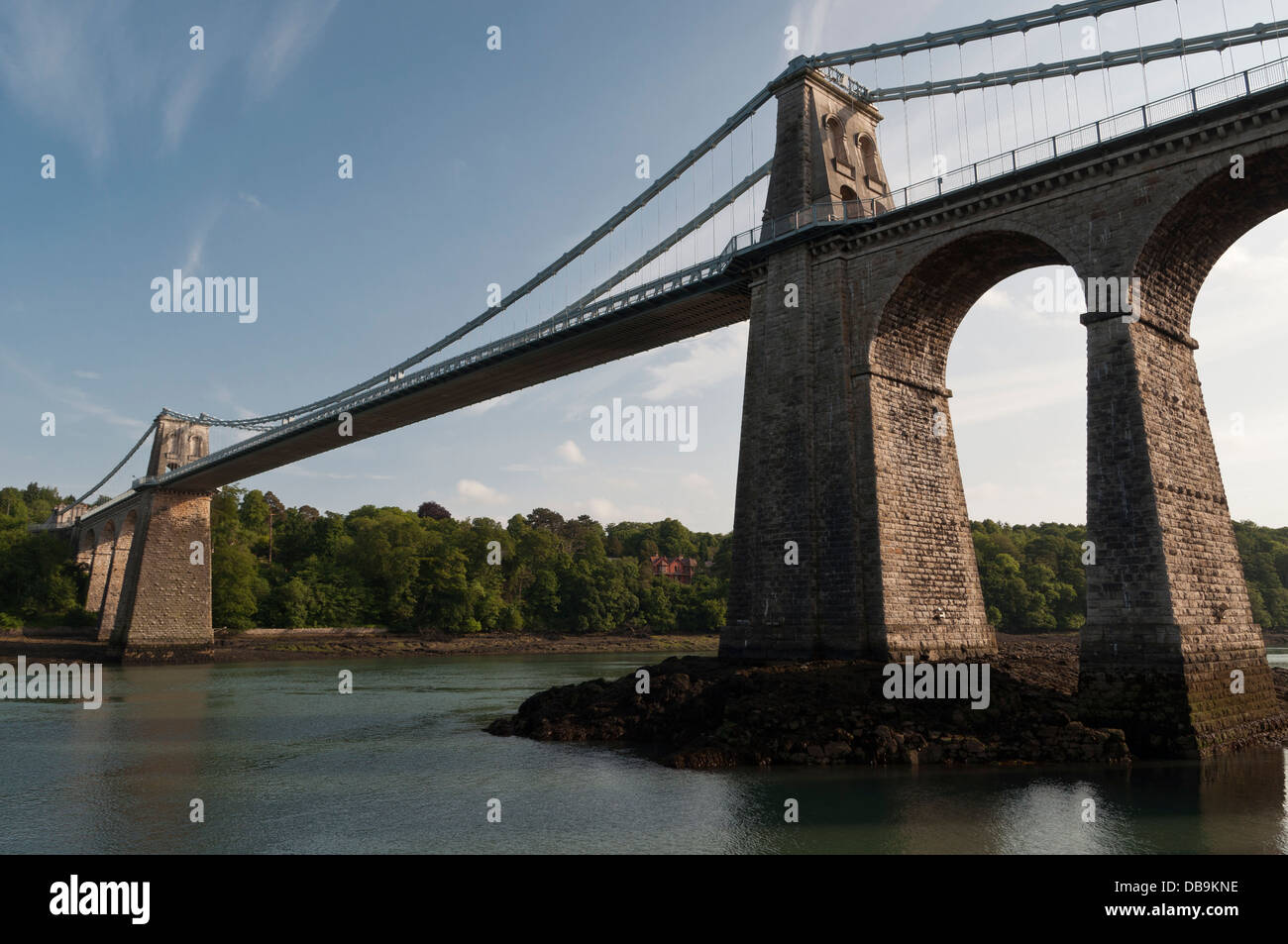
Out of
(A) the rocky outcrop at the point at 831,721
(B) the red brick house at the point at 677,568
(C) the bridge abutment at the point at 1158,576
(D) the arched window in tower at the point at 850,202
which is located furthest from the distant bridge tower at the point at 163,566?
(B) the red brick house at the point at 677,568

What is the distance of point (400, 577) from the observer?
7125cm

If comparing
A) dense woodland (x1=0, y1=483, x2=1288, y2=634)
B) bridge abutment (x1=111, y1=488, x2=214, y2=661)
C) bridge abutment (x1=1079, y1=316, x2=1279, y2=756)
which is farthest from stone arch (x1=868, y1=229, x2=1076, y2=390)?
bridge abutment (x1=111, y1=488, x2=214, y2=661)

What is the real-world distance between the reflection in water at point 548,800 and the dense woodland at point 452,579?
156 ft

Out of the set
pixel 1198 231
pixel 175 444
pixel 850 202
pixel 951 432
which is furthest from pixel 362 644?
pixel 1198 231

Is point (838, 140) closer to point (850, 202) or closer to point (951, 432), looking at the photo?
point (850, 202)

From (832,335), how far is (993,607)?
61105 mm

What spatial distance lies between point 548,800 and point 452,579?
193ft

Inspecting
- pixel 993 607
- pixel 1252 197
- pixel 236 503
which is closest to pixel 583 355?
pixel 1252 197

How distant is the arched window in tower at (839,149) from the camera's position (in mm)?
26422

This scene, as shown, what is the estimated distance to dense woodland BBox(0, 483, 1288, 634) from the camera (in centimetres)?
6862

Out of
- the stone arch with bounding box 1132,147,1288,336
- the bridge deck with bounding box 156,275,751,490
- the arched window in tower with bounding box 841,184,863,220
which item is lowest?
the stone arch with bounding box 1132,147,1288,336

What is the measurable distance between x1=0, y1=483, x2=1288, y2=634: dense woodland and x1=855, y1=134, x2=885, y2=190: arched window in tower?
45.9 m

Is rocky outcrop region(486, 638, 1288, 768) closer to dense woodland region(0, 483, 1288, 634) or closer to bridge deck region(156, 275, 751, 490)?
bridge deck region(156, 275, 751, 490)

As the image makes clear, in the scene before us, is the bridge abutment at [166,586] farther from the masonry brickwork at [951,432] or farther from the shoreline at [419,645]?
the masonry brickwork at [951,432]
